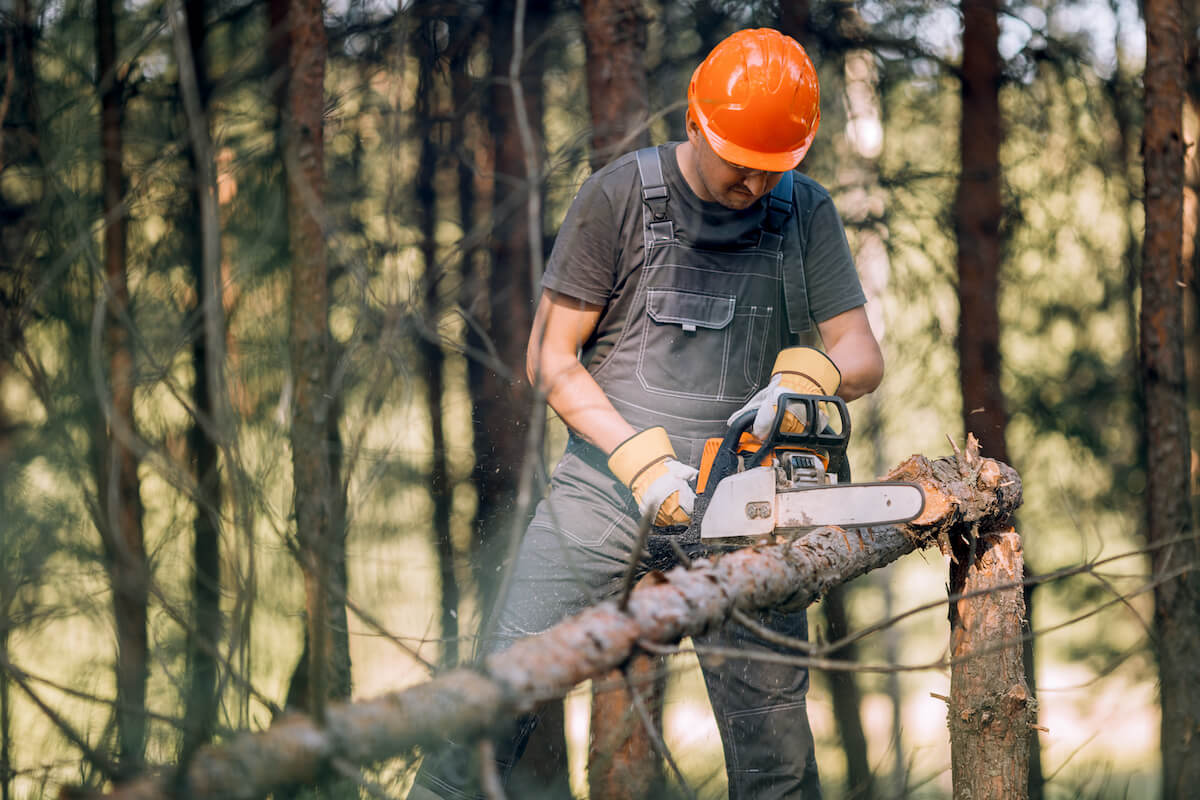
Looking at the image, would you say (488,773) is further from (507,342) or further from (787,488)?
(507,342)

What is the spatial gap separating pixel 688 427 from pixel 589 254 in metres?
0.58

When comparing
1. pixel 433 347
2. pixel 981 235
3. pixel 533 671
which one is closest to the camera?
pixel 533 671

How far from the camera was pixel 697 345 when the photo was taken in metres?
2.79

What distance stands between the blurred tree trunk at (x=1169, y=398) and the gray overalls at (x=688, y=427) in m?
3.12

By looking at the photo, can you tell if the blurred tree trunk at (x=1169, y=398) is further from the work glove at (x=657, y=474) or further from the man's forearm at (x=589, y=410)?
the man's forearm at (x=589, y=410)

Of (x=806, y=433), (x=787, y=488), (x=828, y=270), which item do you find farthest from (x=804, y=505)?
(x=828, y=270)

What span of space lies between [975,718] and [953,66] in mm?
4396

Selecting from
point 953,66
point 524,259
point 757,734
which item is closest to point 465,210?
A: point 524,259

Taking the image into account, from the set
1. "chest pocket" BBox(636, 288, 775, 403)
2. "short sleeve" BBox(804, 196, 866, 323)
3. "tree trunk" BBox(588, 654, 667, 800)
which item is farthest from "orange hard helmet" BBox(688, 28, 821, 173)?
"tree trunk" BBox(588, 654, 667, 800)

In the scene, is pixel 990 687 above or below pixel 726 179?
below

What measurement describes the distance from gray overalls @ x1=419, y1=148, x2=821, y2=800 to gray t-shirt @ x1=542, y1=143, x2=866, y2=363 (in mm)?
36

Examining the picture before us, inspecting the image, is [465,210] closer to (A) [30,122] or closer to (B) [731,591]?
(A) [30,122]

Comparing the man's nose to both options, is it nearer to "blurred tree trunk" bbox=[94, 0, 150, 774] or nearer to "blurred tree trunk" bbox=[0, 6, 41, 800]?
"blurred tree trunk" bbox=[94, 0, 150, 774]

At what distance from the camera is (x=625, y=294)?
278cm
